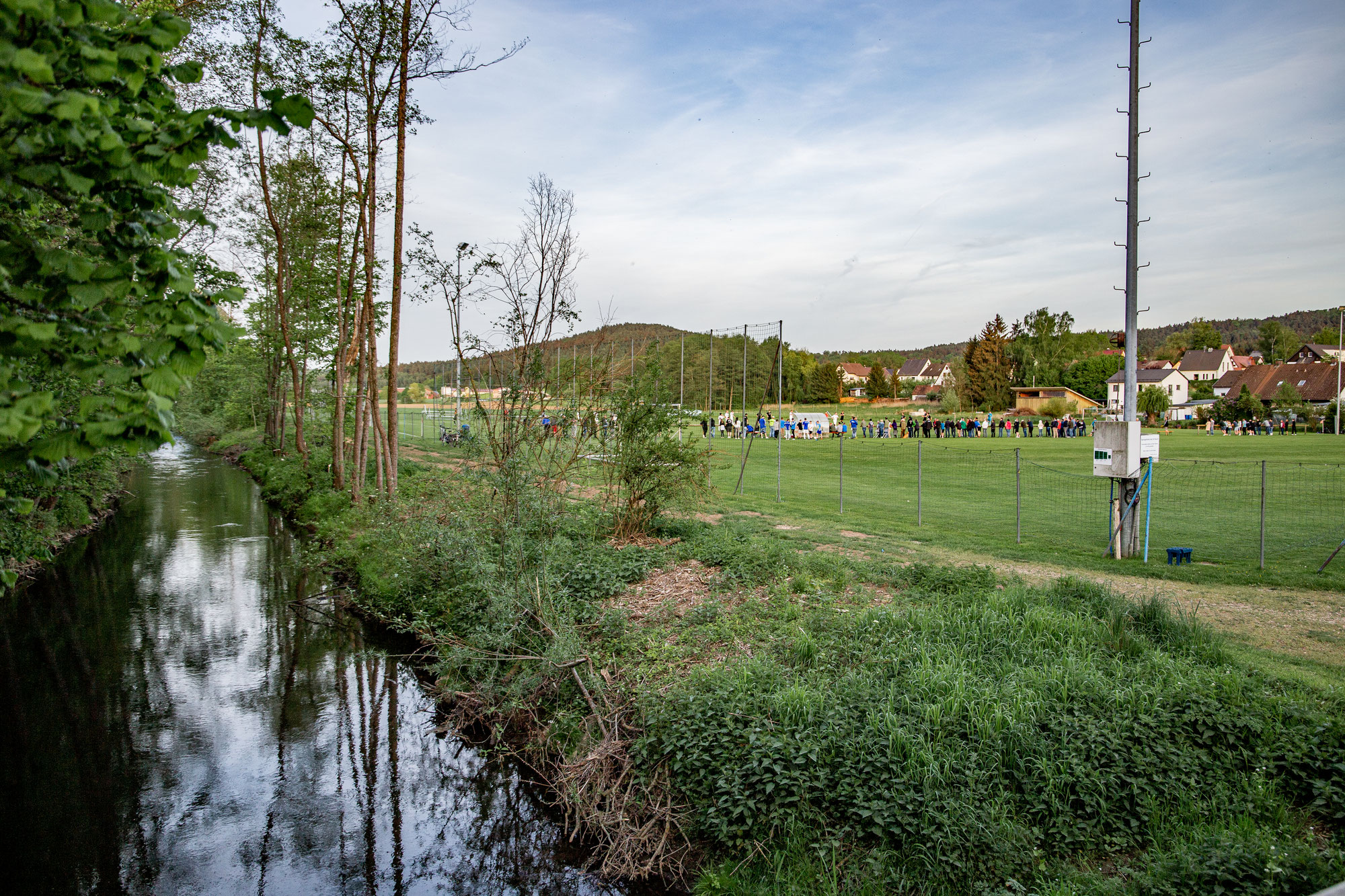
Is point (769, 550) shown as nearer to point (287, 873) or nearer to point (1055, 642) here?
point (1055, 642)

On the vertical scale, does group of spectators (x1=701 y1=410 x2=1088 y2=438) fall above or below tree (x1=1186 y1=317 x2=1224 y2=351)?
below

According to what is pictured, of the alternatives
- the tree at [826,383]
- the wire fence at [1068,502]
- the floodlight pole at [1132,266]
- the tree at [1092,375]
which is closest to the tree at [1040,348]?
the tree at [1092,375]

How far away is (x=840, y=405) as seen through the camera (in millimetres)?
88375

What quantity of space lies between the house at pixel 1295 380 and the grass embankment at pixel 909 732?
68611mm

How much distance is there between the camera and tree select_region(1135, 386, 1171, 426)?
6569 centimetres

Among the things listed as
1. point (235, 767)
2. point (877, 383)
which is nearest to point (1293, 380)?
point (877, 383)

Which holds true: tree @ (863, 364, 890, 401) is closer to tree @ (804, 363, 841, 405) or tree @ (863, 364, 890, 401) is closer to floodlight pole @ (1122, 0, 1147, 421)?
tree @ (804, 363, 841, 405)

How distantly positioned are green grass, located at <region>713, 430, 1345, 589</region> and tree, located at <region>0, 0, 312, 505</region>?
1248 cm

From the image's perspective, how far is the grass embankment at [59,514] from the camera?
9.94m

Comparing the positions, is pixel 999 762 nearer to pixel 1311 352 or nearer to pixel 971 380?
pixel 971 380

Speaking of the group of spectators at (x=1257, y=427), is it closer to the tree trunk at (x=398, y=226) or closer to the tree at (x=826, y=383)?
the tree at (x=826, y=383)

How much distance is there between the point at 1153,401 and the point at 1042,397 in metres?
12.5

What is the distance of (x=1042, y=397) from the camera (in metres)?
77.8

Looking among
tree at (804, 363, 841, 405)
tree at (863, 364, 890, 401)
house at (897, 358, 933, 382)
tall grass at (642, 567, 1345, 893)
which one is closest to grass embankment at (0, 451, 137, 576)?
tall grass at (642, 567, 1345, 893)
